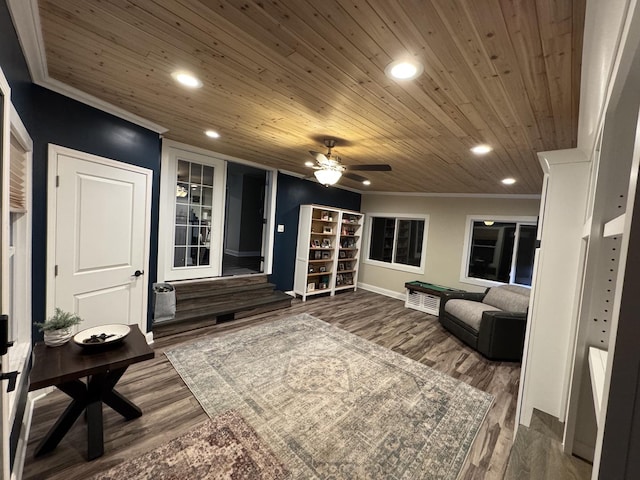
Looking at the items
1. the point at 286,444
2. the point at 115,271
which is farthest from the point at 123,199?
the point at 286,444

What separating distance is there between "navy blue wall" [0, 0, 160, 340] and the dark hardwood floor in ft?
2.93

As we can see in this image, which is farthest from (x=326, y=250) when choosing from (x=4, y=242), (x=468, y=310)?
(x=4, y=242)

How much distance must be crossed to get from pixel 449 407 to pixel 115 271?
345cm

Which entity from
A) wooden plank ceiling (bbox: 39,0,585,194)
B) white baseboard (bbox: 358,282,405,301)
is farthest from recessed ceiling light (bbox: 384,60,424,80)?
white baseboard (bbox: 358,282,405,301)

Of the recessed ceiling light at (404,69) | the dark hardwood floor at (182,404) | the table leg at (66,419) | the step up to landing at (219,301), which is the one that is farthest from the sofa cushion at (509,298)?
the table leg at (66,419)

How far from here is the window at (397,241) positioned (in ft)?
20.5

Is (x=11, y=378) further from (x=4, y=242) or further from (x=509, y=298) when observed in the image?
(x=509, y=298)

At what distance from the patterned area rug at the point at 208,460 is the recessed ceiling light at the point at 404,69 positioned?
8.21 ft

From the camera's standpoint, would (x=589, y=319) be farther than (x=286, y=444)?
No

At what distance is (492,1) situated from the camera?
1.08 metres

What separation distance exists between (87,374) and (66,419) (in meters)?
0.49

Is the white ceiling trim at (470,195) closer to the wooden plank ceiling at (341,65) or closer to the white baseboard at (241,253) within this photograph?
the wooden plank ceiling at (341,65)

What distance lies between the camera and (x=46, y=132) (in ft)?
7.21

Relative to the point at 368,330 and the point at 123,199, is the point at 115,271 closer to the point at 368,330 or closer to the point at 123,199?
the point at 123,199
